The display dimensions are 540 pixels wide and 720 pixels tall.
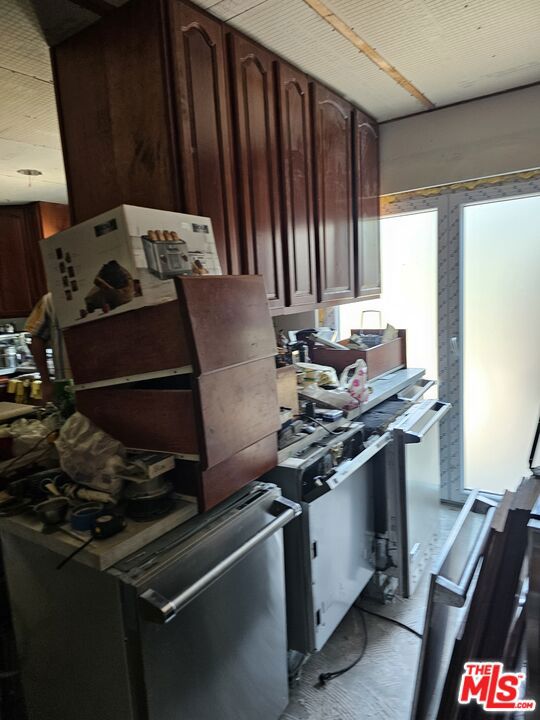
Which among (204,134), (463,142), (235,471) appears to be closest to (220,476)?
(235,471)

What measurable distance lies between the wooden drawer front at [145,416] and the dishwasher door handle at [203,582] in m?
0.29

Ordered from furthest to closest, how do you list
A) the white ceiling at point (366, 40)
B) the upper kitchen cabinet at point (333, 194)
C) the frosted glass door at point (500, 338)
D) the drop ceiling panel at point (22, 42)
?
the frosted glass door at point (500, 338)
the upper kitchen cabinet at point (333, 194)
the white ceiling at point (366, 40)
the drop ceiling panel at point (22, 42)

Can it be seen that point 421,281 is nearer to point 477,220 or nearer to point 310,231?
point 477,220

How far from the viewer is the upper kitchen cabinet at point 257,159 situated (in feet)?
5.30

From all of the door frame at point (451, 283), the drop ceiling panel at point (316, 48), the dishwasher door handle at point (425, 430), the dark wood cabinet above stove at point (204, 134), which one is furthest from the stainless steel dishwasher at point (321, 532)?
the drop ceiling panel at point (316, 48)

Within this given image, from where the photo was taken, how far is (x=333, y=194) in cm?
223

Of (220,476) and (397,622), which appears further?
(397,622)

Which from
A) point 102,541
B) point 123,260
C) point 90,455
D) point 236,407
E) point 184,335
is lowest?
point 102,541

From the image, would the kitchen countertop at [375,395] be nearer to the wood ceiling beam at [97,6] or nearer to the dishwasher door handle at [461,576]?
the dishwasher door handle at [461,576]

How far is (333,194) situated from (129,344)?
1.45 metres

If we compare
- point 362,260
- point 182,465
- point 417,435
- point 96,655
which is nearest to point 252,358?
point 182,465

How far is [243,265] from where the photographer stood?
1.69 m

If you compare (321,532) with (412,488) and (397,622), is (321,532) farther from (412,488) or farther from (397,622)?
(397,622)

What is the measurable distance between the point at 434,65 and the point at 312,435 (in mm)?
1665
